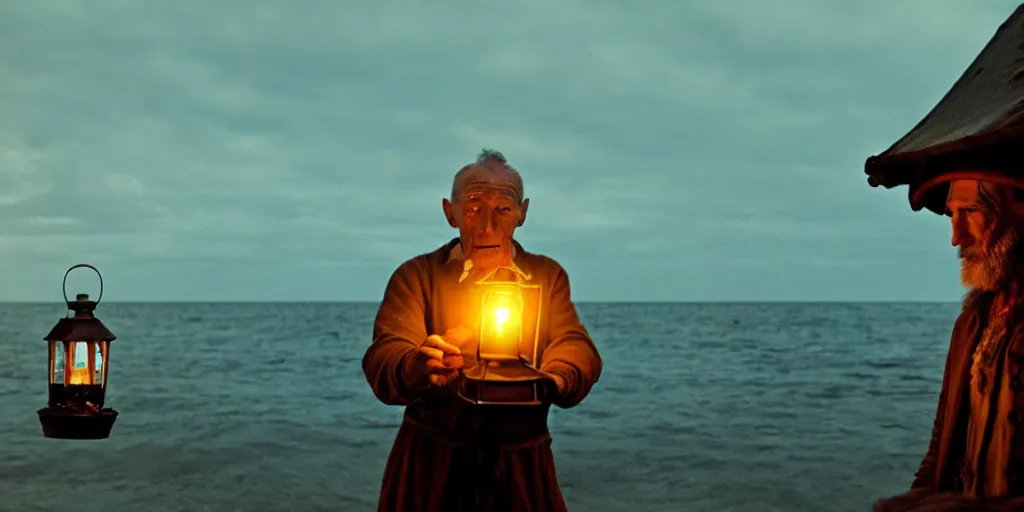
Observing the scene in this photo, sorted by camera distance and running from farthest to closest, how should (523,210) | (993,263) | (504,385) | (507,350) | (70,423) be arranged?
(70,423)
(523,210)
(507,350)
(504,385)
(993,263)

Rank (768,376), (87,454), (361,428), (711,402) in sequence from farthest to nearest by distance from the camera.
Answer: (768,376) → (711,402) → (361,428) → (87,454)

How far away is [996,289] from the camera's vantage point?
283 centimetres

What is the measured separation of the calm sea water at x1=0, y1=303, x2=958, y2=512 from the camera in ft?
39.4

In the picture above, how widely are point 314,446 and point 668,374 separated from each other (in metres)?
14.8

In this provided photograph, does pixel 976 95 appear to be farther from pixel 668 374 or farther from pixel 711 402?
pixel 668 374

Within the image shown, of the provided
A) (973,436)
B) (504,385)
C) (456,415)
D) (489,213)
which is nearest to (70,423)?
(456,415)

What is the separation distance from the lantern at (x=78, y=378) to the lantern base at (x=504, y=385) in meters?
2.80

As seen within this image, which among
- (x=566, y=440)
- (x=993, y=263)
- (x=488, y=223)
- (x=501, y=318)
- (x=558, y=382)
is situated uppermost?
(x=488, y=223)

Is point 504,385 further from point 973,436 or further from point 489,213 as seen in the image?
point 973,436

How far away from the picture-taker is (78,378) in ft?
17.1

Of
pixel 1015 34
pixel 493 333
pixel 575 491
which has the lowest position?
pixel 575 491

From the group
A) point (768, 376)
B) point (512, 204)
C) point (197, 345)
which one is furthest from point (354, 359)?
point (512, 204)

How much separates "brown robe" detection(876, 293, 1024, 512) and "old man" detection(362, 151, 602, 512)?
3.86 ft

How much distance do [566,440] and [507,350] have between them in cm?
1305
